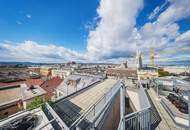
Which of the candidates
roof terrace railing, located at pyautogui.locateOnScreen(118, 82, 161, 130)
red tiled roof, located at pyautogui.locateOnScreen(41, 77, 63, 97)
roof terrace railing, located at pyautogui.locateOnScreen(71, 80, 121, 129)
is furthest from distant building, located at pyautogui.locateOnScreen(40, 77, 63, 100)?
roof terrace railing, located at pyautogui.locateOnScreen(118, 82, 161, 130)

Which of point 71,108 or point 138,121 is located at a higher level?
point 138,121

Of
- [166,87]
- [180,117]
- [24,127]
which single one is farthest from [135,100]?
[24,127]

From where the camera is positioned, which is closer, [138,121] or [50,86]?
[138,121]

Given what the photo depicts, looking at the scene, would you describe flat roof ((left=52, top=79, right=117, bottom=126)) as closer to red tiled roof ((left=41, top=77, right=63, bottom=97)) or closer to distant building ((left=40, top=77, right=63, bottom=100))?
distant building ((left=40, top=77, right=63, bottom=100))

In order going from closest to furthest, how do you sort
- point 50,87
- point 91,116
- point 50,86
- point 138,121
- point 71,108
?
point 91,116
point 138,121
point 71,108
point 50,87
point 50,86

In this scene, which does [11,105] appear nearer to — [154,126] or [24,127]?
[24,127]

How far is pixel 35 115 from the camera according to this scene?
4.70 m

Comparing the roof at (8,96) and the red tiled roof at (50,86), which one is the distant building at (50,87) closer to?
the red tiled roof at (50,86)

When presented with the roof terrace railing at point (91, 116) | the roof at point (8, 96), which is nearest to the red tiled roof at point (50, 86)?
the roof at point (8, 96)

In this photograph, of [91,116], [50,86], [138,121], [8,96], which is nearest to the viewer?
[91,116]

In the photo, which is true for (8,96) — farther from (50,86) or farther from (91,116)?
(91,116)

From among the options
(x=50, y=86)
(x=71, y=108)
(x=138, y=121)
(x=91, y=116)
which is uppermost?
(x=91, y=116)

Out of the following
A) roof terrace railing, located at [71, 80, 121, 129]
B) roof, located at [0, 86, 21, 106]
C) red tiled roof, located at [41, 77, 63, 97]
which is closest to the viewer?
roof terrace railing, located at [71, 80, 121, 129]

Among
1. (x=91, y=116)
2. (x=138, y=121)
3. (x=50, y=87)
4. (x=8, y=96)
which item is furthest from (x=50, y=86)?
(x=138, y=121)
